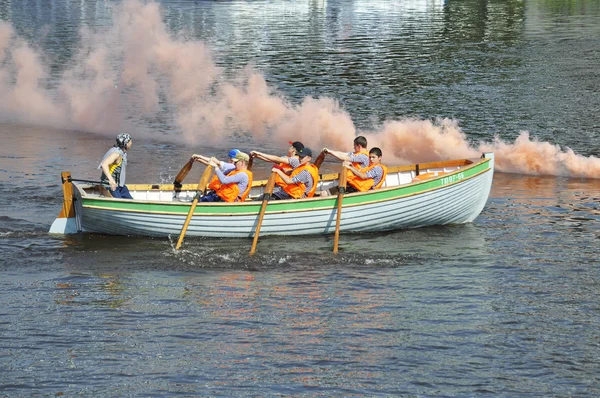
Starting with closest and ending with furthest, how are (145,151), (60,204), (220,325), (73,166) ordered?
1. (220,325)
2. (60,204)
3. (73,166)
4. (145,151)

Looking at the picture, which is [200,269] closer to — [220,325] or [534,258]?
[220,325]

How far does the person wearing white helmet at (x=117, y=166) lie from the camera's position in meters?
23.5

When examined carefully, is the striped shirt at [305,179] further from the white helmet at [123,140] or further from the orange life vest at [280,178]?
the white helmet at [123,140]

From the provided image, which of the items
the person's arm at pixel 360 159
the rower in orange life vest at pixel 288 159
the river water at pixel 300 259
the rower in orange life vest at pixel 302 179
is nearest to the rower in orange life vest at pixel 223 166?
the rower in orange life vest at pixel 288 159

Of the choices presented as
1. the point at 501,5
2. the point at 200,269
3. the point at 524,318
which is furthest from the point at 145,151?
the point at 501,5

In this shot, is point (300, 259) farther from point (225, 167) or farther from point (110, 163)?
point (110, 163)

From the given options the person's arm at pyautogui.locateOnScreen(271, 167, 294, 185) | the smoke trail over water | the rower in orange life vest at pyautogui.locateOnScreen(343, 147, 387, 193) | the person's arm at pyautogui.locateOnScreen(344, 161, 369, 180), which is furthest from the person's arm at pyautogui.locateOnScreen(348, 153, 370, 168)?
the smoke trail over water

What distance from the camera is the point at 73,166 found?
3400 cm

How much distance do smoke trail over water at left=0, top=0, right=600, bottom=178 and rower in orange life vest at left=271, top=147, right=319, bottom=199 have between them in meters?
10.7

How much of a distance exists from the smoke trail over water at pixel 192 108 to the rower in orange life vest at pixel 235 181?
11.8 metres

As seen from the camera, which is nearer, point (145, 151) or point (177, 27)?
point (145, 151)

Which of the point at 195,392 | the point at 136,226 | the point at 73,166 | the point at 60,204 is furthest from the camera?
the point at 73,166

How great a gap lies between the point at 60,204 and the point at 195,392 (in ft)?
45.0

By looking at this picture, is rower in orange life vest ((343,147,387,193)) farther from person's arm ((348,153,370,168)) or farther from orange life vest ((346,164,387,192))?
person's arm ((348,153,370,168))
